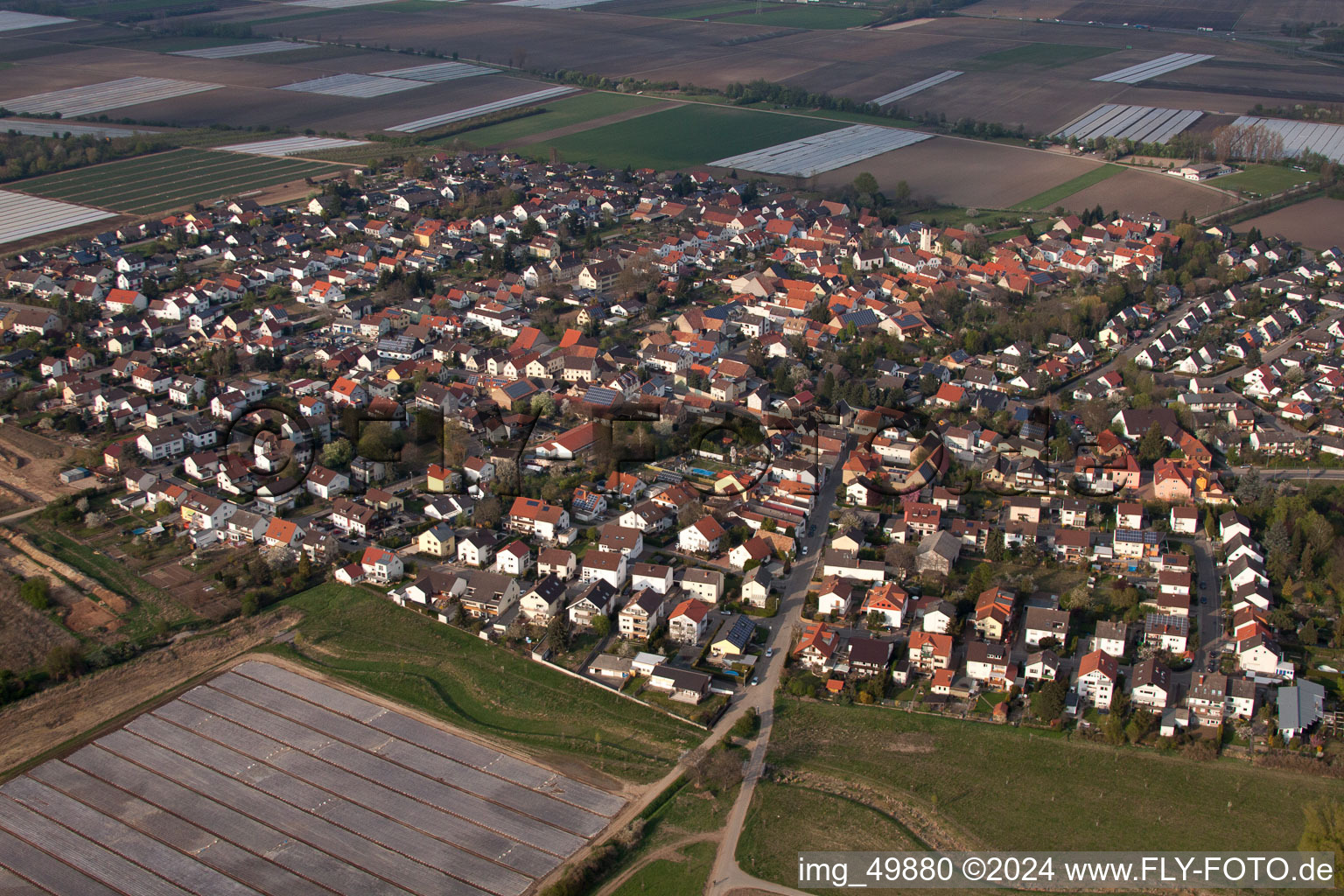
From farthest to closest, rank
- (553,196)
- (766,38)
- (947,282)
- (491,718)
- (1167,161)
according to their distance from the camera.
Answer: (766,38) < (1167,161) < (553,196) < (947,282) < (491,718)

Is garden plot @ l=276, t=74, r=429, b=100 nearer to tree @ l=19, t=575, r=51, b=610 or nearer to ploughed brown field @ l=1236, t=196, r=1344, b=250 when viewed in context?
ploughed brown field @ l=1236, t=196, r=1344, b=250

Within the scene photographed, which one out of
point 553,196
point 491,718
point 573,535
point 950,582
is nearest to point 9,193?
point 553,196

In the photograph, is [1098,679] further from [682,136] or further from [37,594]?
[682,136]

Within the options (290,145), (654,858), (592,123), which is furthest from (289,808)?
(592,123)

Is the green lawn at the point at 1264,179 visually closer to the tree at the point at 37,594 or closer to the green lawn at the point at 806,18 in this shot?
the green lawn at the point at 806,18

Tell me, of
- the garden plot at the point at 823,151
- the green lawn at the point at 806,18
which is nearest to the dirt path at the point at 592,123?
the garden plot at the point at 823,151

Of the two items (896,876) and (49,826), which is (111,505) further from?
(896,876)

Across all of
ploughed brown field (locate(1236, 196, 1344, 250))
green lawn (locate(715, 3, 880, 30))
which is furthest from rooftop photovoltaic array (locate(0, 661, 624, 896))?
green lawn (locate(715, 3, 880, 30))
